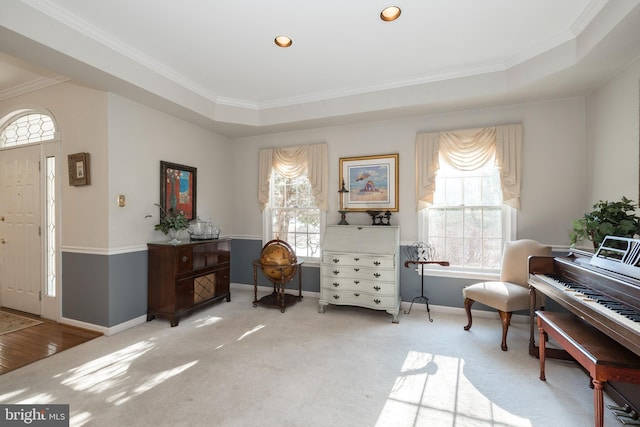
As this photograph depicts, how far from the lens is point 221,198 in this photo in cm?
520

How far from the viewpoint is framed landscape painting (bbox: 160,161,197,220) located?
405 cm

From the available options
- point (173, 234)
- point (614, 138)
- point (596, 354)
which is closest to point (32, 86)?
point (173, 234)

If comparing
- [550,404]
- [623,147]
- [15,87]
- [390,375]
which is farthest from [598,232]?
[15,87]

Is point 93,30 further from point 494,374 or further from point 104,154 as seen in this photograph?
point 494,374

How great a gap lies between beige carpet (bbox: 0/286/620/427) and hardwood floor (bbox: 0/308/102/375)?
171 millimetres

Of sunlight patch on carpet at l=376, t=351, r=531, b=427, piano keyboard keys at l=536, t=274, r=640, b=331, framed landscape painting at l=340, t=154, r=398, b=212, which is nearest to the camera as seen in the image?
piano keyboard keys at l=536, t=274, r=640, b=331

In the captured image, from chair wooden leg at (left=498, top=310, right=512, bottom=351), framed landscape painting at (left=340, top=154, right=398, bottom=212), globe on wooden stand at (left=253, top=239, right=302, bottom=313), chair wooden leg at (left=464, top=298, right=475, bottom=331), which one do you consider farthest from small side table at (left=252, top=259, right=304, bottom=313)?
chair wooden leg at (left=498, top=310, right=512, bottom=351)

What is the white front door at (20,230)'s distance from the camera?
3910mm

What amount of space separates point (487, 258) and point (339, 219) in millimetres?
2164

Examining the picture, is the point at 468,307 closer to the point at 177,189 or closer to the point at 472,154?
the point at 472,154

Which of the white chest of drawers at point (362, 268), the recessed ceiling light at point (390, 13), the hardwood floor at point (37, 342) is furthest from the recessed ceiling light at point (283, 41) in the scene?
the hardwood floor at point (37, 342)

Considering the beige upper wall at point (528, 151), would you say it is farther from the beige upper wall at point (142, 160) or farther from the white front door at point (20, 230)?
the white front door at point (20, 230)

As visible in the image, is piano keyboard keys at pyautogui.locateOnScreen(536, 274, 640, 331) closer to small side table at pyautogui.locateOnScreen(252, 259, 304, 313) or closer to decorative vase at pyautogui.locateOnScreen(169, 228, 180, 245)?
small side table at pyautogui.locateOnScreen(252, 259, 304, 313)

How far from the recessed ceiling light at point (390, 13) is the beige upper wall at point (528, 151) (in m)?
1.85
